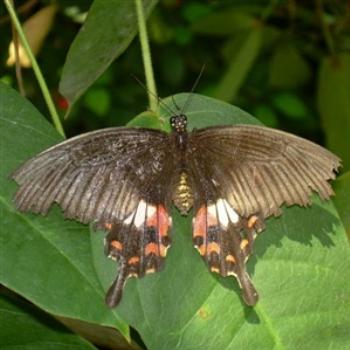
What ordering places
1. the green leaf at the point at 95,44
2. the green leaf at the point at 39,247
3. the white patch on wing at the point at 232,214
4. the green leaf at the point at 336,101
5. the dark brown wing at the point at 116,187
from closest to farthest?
the green leaf at the point at 39,247 → the dark brown wing at the point at 116,187 → the white patch on wing at the point at 232,214 → the green leaf at the point at 95,44 → the green leaf at the point at 336,101

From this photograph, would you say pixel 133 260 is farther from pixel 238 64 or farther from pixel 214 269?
pixel 238 64

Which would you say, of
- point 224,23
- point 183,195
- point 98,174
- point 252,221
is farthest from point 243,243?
point 224,23

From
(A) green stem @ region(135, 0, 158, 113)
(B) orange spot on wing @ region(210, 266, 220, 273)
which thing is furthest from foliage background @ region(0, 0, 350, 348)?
(B) orange spot on wing @ region(210, 266, 220, 273)

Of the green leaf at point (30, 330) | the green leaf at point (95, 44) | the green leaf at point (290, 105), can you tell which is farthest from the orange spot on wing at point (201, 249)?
the green leaf at point (290, 105)

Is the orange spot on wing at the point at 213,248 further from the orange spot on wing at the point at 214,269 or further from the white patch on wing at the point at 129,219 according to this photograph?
the white patch on wing at the point at 129,219

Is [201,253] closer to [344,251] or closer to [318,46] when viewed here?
[344,251]
